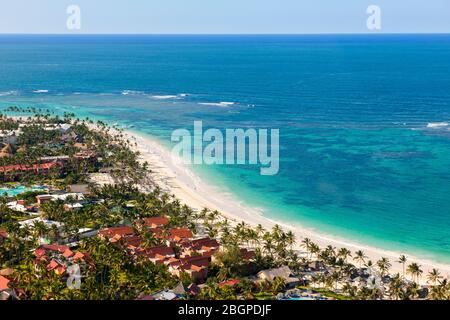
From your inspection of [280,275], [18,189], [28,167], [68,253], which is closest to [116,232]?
[68,253]

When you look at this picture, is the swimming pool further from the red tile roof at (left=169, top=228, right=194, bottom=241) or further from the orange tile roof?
the red tile roof at (left=169, top=228, right=194, bottom=241)

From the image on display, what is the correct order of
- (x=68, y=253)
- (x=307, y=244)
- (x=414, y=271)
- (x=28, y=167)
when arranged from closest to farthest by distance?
(x=414, y=271)
(x=68, y=253)
(x=307, y=244)
(x=28, y=167)

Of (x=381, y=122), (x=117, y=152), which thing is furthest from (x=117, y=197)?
(x=381, y=122)

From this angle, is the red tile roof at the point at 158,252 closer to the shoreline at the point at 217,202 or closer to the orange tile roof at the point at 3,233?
the shoreline at the point at 217,202

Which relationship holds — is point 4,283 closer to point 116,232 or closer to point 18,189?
point 116,232

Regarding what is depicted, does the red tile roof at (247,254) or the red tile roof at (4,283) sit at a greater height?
the red tile roof at (4,283)

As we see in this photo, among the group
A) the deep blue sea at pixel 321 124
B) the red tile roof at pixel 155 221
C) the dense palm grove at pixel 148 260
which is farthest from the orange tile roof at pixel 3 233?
the deep blue sea at pixel 321 124

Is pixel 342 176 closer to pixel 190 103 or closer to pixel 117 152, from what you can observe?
pixel 117 152
